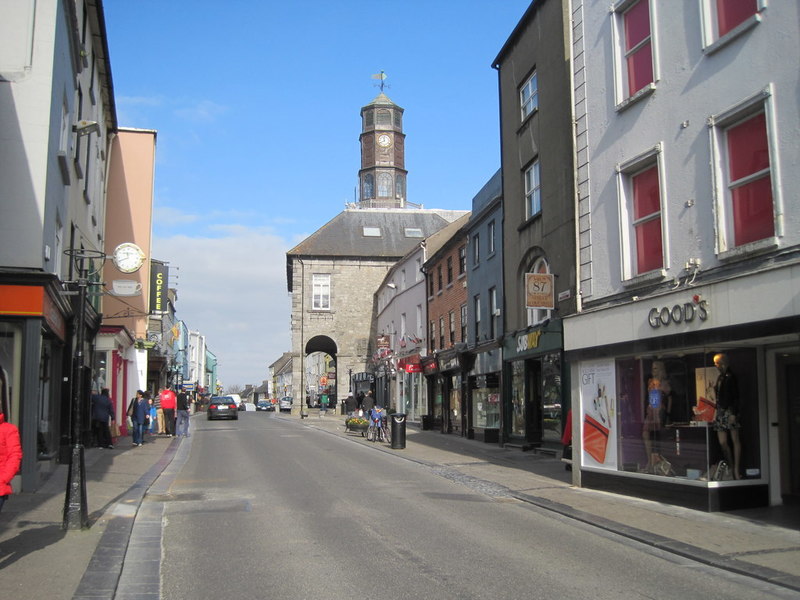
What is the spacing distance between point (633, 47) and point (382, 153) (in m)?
81.6

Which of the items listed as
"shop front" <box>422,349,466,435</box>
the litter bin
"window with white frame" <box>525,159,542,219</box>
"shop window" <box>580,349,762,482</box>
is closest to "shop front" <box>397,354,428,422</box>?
"shop front" <box>422,349,466,435</box>

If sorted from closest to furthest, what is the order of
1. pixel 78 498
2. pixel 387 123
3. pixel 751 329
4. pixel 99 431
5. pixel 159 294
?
pixel 78 498 → pixel 751 329 → pixel 99 431 → pixel 159 294 → pixel 387 123

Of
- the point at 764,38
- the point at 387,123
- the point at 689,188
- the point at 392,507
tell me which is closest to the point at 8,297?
the point at 392,507

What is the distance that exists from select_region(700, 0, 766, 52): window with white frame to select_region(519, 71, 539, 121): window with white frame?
27.0ft

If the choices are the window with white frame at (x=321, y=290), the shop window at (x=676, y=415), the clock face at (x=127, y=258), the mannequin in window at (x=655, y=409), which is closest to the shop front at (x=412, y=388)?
the window with white frame at (x=321, y=290)

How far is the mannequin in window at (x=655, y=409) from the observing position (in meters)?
12.3

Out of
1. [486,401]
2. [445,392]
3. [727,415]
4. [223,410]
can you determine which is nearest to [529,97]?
[486,401]

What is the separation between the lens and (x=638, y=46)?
43.8 ft

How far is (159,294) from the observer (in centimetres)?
3338

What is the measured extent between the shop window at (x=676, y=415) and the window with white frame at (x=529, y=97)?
8.57 metres

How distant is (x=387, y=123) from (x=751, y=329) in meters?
88.5

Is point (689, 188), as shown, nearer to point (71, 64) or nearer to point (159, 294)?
point (71, 64)

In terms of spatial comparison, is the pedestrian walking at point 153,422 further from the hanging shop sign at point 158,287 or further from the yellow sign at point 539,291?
the yellow sign at point 539,291

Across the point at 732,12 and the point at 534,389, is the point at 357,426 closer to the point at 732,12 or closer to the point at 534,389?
the point at 534,389
